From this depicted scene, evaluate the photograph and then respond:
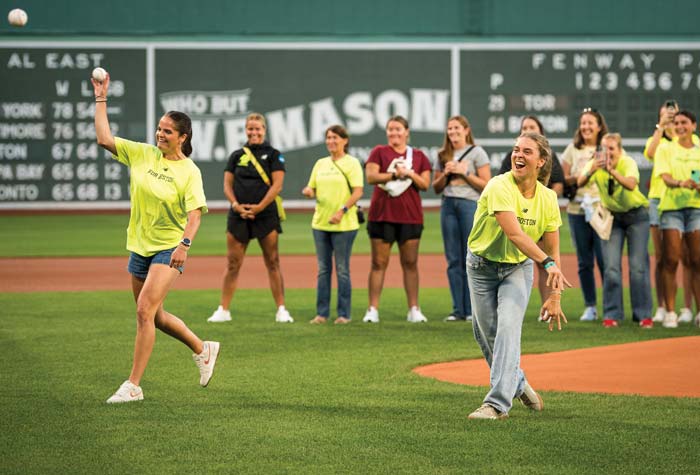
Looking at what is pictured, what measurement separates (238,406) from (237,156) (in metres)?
5.24

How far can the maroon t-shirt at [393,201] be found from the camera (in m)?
12.4

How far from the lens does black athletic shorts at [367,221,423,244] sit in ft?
40.8

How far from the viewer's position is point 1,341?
10.9 metres

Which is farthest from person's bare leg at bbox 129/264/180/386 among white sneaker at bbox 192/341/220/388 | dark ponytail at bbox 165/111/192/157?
dark ponytail at bbox 165/111/192/157

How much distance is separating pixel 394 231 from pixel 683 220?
3029 millimetres

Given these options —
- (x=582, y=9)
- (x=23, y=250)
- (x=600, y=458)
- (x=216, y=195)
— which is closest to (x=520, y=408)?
(x=600, y=458)

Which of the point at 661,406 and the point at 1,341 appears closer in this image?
the point at 661,406

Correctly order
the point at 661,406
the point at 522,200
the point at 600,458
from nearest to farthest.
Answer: the point at 600,458, the point at 522,200, the point at 661,406

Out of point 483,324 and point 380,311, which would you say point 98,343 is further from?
point 483,324

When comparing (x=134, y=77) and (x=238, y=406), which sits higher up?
(x=134, y=77)

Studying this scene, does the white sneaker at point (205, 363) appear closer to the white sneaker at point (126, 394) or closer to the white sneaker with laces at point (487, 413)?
the white sneaker at point (126, 394)

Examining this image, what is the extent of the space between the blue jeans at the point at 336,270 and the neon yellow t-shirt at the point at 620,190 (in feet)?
8.78

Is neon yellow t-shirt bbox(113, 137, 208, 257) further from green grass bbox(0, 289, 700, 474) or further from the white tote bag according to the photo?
the white tote bag

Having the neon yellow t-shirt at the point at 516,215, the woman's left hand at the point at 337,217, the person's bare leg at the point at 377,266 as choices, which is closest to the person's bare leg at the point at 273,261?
the woman's left hand at the point at 337,217
